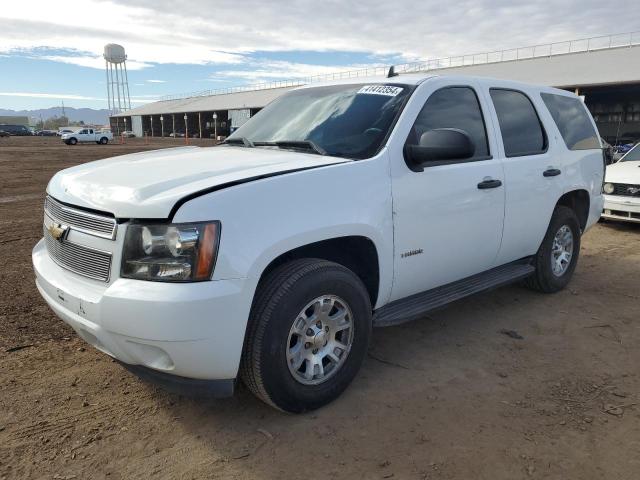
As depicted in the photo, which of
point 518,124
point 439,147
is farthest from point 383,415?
point 518,124

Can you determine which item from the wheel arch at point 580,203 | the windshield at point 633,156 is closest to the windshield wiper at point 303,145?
the wheel arch at point 580,203

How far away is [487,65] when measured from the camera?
136 feet

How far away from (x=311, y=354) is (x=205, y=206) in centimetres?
109

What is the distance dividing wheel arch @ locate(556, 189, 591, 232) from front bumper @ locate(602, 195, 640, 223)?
3.34 m

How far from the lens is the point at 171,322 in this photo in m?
2.44

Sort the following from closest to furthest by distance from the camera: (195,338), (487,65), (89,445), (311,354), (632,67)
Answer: (195,338)
(89,445)
(311,354)
(632,67)
(487,65)

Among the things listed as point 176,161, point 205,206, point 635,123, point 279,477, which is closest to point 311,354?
point 279,477

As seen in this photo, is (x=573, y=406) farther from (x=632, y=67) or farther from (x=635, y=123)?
(x=635, y=123)

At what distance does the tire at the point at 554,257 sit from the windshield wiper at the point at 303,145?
260cm

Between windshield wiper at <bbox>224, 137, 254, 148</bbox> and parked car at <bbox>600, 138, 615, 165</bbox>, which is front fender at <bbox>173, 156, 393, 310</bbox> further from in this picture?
parked car at <bbox>600, 138, 615, 165</bbox>

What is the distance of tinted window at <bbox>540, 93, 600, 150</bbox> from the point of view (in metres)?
5.03

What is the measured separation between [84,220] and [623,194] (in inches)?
327

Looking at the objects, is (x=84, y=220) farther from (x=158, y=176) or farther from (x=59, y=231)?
(x=158, y=176)

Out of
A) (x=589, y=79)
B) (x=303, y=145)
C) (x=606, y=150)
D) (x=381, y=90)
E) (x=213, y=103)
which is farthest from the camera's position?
(x=213, y=103)
